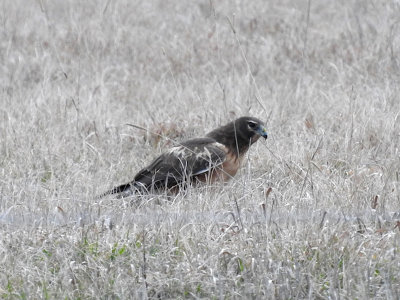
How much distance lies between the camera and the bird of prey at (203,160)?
6.85 metres

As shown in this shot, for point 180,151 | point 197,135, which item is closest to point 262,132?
point 180,151

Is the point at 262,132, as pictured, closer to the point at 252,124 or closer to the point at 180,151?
the point at 252,124

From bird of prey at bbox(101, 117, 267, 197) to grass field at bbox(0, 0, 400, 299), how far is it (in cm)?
17

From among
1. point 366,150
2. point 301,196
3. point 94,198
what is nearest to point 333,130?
point 366,150

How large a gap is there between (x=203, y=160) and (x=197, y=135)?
1365 millimetres

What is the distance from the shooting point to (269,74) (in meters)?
10.8

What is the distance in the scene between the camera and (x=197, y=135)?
Answer: 328 inches

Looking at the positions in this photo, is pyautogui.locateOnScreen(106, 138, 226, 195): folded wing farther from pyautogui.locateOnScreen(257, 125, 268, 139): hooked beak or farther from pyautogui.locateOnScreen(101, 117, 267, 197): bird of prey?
pyautogui.locateOnScreen(257, 125, 268, 139): hooked beak

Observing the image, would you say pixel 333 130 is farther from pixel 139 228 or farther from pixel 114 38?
pixel 114 38

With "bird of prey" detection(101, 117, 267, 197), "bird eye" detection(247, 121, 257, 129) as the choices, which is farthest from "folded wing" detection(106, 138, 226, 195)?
"bird eye" detection(247, 121, 257, 129)

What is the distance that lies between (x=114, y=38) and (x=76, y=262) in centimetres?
748

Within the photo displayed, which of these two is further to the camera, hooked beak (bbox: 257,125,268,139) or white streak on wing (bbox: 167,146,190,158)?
hooked beak (bbox: 257,125,268,139)

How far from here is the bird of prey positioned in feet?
22.5

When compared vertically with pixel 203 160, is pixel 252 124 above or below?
above
